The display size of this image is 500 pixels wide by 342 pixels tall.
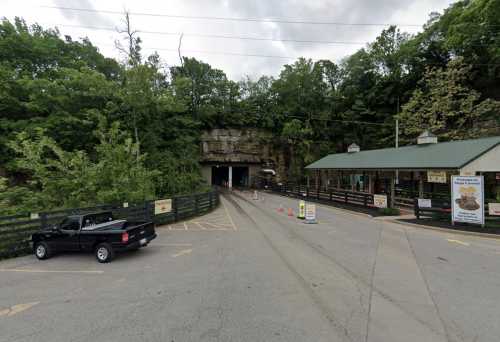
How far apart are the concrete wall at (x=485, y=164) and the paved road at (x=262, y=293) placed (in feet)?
18.2

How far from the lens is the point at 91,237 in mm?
6625

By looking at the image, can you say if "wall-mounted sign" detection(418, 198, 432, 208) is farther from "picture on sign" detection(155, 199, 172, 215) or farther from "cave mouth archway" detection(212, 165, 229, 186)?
"cave mouth archway" detection(212, 165, 229, 186)

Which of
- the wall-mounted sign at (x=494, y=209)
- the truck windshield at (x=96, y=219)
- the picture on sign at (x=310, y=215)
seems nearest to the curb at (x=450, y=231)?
the wall-mounted sign at (x=494, y=209)

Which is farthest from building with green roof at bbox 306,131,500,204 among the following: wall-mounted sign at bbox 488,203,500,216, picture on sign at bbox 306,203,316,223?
picture on sign at bbox 306,203,316,223

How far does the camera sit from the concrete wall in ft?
39.2

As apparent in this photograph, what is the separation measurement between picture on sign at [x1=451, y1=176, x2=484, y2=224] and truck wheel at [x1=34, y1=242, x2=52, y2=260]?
17.0 metres

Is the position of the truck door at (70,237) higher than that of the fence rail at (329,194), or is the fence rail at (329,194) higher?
the fence rail at (329,194)

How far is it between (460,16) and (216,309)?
38935 millimetres

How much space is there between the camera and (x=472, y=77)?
25672mm

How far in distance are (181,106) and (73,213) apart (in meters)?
18.0

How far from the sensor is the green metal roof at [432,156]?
1223cm

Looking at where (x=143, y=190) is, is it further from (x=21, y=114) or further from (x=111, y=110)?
(x=21, y=114)

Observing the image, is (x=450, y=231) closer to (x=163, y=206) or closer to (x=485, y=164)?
(x=485, y=164)

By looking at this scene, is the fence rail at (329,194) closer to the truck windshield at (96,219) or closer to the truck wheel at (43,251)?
the truck windshield at (96,219)
